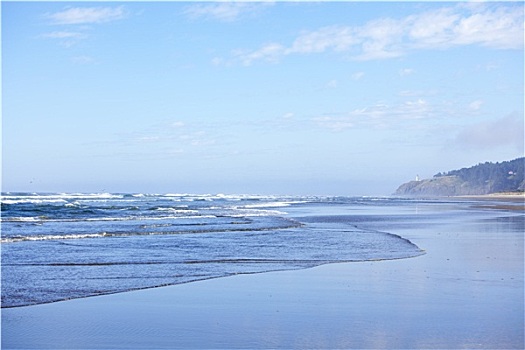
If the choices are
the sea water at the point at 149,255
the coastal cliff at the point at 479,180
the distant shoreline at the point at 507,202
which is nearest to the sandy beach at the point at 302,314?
the sea water at the point at 149,255

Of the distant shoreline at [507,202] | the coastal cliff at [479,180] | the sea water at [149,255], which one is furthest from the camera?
the coastal cliff at [479,180]

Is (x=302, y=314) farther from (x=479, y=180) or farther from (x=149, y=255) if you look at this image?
(x=479, y=180)

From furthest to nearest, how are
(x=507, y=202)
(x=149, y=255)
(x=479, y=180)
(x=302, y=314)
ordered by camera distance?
(x=479, y=180) < (x=507, y=202) < (x=149, y=255) < (x=302, y=314)

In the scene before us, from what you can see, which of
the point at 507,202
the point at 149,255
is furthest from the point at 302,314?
the point at 507,202

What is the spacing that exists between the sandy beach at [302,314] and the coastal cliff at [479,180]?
125797 millimetres

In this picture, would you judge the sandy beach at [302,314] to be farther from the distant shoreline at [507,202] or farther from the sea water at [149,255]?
the distant shoreline at [507,202]

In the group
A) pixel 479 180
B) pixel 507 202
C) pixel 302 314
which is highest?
pixel 479 180

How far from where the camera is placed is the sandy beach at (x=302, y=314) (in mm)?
6840

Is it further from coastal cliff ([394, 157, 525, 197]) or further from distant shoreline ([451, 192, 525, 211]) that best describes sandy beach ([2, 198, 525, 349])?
coastal cliff ([394, 157, 525, 197])

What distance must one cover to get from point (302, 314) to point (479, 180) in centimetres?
15351

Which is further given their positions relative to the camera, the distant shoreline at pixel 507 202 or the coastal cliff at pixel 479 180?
the coastal cliff at pixel 479 180

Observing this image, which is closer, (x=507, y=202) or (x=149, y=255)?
(x=149, y=255)

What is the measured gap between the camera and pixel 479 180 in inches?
5979

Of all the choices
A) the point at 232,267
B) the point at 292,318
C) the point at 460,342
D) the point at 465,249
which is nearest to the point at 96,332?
the point at 292,318
